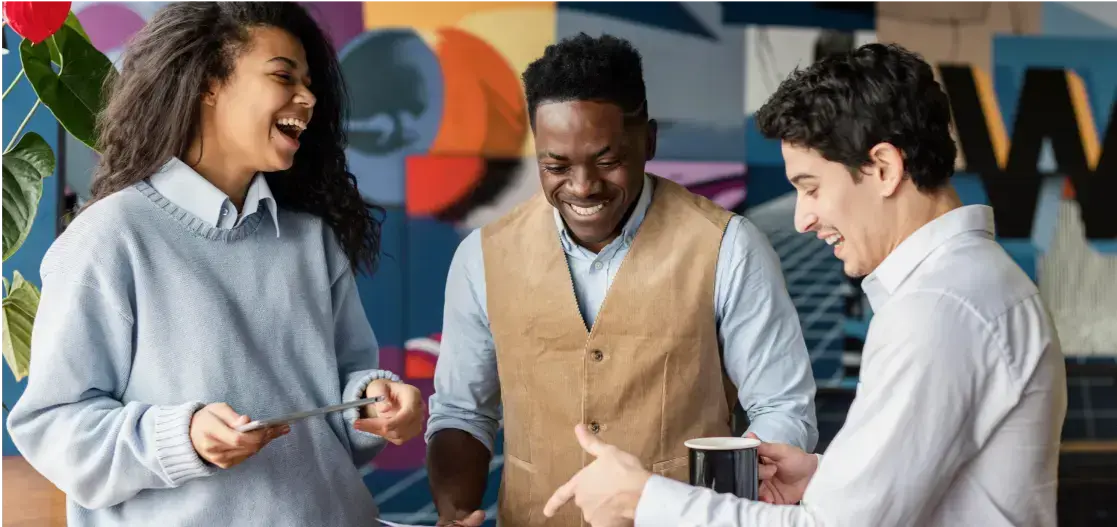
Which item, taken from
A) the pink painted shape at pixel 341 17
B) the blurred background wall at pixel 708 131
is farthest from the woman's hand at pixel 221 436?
the pink painted shape at pixel 341 17

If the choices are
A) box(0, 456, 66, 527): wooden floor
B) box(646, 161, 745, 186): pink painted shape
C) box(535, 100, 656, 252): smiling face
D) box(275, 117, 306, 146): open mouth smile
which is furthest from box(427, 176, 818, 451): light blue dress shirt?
box(646, 161, 745, 186): pink painted shape

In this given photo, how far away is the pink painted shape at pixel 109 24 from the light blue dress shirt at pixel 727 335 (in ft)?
5.10

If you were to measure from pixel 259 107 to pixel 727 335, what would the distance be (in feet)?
3.31

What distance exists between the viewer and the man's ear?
4.46 ft

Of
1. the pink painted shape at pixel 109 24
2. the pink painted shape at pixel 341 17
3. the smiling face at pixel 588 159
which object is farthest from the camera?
the pink painted shape at pixel 341 17

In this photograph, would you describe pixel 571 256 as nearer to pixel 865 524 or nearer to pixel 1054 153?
pixel 865 524

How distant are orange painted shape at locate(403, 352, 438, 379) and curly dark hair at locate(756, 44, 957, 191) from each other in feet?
7.03

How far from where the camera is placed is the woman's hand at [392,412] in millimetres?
1682

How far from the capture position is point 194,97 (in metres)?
1.67

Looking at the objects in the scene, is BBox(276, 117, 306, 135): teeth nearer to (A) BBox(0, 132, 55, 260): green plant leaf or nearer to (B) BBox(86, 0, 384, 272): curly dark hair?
(B) BBox(86, 0, 384, 272): curly dark hair

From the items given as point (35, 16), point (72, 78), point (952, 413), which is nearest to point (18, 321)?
point (72, 78)

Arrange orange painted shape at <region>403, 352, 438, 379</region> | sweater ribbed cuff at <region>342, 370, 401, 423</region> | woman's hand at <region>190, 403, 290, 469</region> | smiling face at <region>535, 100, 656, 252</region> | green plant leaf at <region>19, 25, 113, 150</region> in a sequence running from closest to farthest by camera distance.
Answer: woman's hand at <region>190, 403, 290, 469</region> < sweater ribbed cuff at <region>342, 370, 401, 423</region> < smiling face at <region>535, 100, 656, 252</region> < green plant leaf at <region>19, 25, 113, 150</region> < orange painted shape at <region>403, 352, 438, 379</region>

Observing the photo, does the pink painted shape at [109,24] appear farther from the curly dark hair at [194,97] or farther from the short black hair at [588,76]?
the short black hair at [588,76]

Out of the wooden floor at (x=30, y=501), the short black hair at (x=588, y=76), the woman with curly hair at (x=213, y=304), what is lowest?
the wooden floor at (x=30, y=501)
